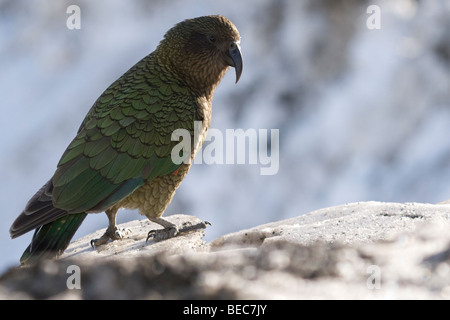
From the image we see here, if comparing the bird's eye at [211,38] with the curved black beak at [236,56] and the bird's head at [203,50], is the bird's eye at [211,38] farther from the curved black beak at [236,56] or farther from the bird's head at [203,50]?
the curved black beak at [236,56]

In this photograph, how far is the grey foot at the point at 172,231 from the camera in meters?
5.15

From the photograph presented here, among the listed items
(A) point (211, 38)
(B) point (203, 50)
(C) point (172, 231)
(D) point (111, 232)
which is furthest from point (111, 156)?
(A) point (211, 38)

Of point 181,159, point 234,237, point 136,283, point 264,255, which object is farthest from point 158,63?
point 136,283

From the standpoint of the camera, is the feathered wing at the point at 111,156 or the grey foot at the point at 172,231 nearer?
the feathered wing at the point at 111,156

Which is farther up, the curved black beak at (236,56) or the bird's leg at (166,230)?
the curved black beak at (236,56)

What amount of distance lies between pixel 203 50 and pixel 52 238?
231cm

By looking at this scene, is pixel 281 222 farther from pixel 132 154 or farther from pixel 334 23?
pixel 334 23

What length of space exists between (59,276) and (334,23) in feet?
39.3

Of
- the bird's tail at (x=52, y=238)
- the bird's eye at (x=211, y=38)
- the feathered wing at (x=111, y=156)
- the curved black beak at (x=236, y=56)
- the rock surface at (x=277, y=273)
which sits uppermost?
the bird's eye at (x=211, y=38)

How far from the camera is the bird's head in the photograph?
214 inches

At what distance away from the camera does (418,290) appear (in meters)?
2.77

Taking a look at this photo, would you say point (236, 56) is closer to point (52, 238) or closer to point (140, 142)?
point (140, 142)

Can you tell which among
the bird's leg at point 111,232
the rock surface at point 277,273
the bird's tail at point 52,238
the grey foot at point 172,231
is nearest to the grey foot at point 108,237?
the bird's leg at point 111,232
